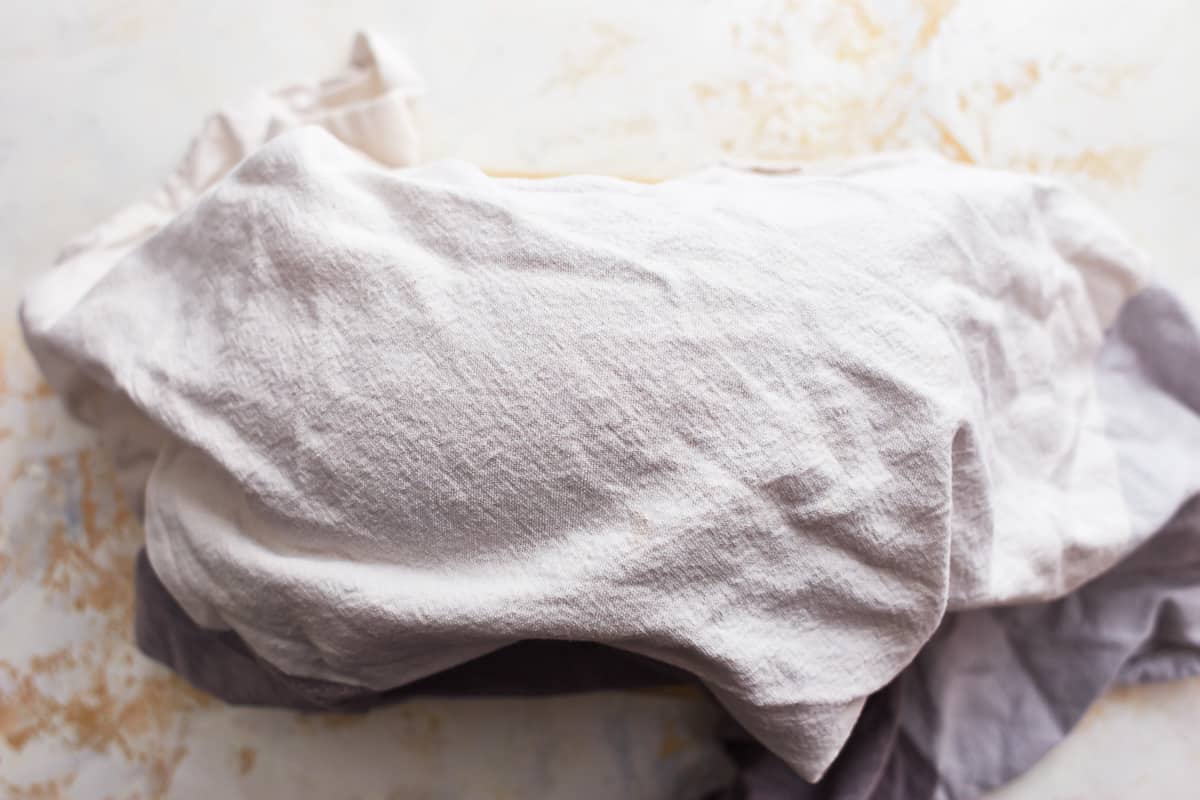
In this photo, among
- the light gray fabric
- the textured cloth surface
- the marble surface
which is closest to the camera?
the light gray fabric

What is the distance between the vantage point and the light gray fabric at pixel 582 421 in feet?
1.36

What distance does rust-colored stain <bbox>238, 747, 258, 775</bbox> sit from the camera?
0.66 m

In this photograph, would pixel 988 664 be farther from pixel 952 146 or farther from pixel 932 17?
pixel 932 17

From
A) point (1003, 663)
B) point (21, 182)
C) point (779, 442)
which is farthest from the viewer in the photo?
point (21, 182)

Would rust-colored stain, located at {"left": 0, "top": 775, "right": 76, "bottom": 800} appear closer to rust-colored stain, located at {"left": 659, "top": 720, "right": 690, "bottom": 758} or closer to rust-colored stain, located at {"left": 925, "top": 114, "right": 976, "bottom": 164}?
rust-colored stain, located at {"left": 659, "top": 720, "right": 690, "bottom": 758}

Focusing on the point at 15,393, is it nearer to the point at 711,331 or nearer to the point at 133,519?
the point at 133,519

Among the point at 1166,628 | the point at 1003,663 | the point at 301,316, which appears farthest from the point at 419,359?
the point at 1166,628

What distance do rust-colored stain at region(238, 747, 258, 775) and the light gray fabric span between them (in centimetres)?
24

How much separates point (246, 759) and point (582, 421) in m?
0.48

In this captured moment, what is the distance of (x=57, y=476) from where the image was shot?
688mm

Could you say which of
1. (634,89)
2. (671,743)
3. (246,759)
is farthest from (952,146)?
(246,759)

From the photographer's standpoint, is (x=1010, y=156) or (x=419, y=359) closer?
(x=419, y=359)

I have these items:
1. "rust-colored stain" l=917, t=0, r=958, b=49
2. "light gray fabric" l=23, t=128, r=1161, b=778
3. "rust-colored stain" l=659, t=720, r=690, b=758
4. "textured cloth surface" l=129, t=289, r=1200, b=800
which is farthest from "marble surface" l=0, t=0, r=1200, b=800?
"rust-colored stain" l=659, t=720, r=690, b=758

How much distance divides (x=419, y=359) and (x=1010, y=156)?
0.62 m
